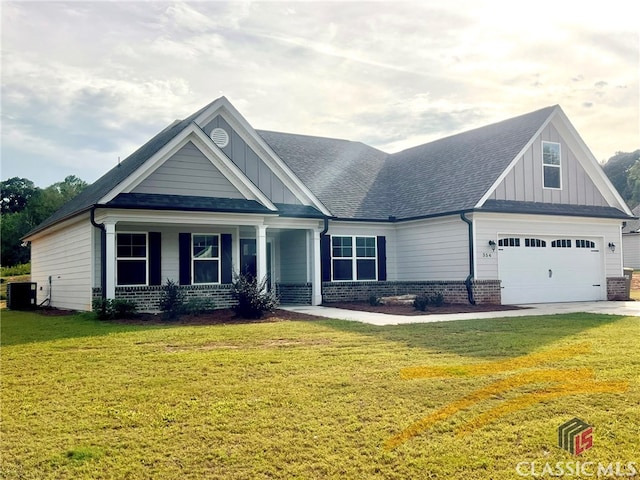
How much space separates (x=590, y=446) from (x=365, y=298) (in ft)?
50.0

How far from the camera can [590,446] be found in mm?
4641

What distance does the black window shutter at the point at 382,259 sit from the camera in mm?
20438

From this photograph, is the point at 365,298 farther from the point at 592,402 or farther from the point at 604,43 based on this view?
the point at 592,402

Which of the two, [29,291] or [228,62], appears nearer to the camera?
[228,62]

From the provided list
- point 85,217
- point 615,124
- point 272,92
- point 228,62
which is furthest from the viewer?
point 615,124

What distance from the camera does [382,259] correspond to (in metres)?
20.5

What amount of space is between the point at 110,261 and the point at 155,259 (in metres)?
1.93

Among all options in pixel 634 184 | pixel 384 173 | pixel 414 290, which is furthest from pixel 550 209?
pixel 634 184

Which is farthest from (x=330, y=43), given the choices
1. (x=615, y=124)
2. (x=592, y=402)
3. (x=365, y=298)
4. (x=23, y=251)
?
(x=23, y=251)

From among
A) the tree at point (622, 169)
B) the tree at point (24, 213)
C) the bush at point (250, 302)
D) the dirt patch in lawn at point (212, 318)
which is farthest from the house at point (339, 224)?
the tree at point (622, 169)

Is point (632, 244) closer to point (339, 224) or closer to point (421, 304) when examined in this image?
point (339, 224)

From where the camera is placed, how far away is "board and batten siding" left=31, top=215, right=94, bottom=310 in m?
16.3

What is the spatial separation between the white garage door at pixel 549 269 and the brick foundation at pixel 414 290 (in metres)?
0.83

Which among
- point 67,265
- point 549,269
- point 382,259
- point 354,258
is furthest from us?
point 382,259
